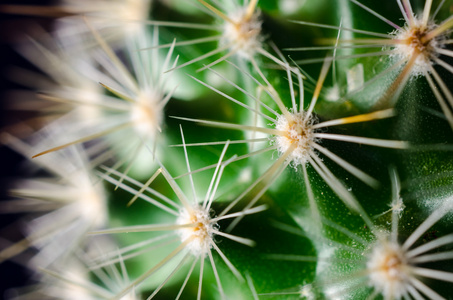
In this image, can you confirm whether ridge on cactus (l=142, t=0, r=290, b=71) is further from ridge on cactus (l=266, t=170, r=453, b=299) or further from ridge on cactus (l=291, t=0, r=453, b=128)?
ridge on cactus (l=266, t=170, r=453, b=299)

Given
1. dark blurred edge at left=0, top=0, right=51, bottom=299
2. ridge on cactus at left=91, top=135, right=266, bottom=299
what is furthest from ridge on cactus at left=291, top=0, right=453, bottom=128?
dark blurred edge at left=0, top=0, right=51, bottom=299

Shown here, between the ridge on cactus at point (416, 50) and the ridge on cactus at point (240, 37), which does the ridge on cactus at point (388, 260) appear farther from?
the ridge on cactus at point (240, 37)

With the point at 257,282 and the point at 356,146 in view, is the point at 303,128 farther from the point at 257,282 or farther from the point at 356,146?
the point at 257,282

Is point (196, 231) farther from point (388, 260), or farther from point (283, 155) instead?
point (388, 260)

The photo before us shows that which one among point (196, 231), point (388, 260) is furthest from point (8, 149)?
point (388, 260)

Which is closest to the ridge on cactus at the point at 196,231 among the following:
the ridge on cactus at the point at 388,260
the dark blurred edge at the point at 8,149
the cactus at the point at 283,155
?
the cactus at the point at 283,155

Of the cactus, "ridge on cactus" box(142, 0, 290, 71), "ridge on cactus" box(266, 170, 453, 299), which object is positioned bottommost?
"ridge on cactus" box(266, 170, 453, 299)

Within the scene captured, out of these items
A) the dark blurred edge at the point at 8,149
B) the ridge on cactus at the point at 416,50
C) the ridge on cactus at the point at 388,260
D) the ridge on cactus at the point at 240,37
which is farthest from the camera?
the dark blurred edge at the point at 8,149

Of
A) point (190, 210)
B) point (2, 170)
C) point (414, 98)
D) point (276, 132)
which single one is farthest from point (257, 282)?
point (2, 170)
